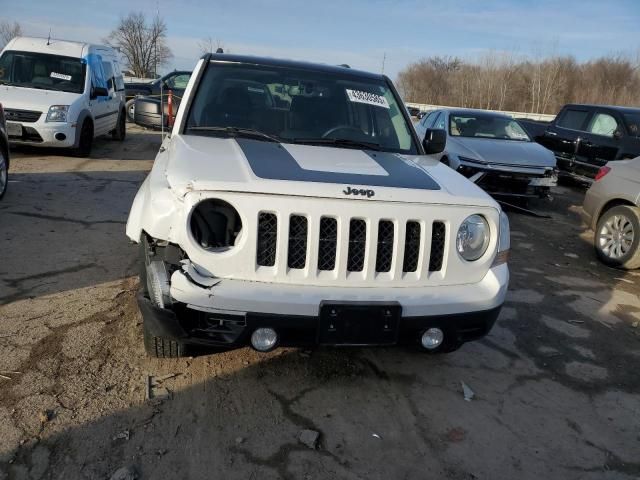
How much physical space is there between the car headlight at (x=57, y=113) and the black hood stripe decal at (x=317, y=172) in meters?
7.17

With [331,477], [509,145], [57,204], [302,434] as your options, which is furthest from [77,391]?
[509,145]

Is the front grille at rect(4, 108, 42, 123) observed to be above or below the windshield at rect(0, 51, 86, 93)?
below

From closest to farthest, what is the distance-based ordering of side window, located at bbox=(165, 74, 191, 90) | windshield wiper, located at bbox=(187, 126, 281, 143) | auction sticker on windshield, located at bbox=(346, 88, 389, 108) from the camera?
windshield wiper, located at bbox=(187, 126, 281, 143), auction sticker on windshield, located at bbox=(346, 88, 389, 108), side window, located at bbox=(165, 74, 191, 90)

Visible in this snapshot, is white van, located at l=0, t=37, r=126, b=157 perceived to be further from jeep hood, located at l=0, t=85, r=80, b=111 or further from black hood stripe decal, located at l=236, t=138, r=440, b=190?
black hood stripe decal, located at l=236, t=138, r=440, b=190

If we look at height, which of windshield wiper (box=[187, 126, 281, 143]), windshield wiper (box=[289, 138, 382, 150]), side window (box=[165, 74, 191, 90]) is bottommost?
windshield wiper (box=[289, 138, 382, 150])

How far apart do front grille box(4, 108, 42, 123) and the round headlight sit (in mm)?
8555

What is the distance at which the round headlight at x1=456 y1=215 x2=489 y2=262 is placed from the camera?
282 cm

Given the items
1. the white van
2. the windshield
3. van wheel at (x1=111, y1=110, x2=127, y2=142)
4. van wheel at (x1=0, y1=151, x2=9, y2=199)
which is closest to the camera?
van wheel at (x1=0, y1=151, x2=9, y2=199)

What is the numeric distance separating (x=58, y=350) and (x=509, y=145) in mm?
7688

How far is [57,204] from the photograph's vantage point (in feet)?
21.9

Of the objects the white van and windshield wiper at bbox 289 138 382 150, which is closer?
windshield wiper at bbox 289 138 382 150

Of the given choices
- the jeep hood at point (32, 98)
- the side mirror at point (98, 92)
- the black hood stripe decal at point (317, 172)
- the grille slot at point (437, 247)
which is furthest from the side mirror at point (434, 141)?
the side mirror at point (98, 92)

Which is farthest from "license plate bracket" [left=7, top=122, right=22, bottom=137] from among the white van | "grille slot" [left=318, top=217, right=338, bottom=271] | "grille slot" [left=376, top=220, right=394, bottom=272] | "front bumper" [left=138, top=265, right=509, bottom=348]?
"grille slot" [left=376, top=220, right=394, bottom=272]

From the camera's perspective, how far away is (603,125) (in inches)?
416
